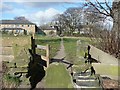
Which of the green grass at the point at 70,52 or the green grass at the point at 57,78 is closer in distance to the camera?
the green grass at the point at 57,78

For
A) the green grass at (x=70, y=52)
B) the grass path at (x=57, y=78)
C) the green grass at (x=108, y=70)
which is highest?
the grass path at (x=57, y=78)

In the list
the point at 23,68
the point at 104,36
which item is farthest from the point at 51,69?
the point at 104,36

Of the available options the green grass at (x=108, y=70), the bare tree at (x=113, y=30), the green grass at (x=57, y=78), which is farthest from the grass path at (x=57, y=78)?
the bare tree at (x=113, y=30)

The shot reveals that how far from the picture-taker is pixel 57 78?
276cm

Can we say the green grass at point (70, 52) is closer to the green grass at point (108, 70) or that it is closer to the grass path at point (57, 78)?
the green grass at point (108, 70)

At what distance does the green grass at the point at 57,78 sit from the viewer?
9.00 ft

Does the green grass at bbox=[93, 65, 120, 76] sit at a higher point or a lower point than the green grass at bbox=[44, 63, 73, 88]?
lower

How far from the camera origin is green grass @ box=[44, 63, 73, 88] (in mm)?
2744

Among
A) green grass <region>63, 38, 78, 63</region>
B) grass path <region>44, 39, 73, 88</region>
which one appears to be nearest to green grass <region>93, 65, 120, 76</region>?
grass path <region>44, 39, 73, 88</region>

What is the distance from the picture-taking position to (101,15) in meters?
10.4

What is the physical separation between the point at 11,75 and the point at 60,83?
235 centimetres

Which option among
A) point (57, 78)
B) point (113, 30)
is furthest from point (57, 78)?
point (113, 30)

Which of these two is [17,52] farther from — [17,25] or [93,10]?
[17,25]

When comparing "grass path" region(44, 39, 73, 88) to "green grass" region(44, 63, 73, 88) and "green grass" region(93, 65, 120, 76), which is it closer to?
"green grass" region(44, 63, 73, 88)
